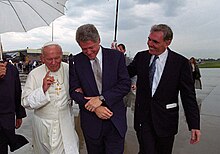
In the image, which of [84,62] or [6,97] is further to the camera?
[6,97]

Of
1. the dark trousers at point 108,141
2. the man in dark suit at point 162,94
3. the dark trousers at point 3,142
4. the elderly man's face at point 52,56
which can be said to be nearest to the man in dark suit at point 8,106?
the dark trousers at point 3,142

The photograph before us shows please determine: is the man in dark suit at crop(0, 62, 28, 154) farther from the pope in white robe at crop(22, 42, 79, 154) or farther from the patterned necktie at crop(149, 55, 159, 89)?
the patterned necktie at crop(149, 55, 159, 89)

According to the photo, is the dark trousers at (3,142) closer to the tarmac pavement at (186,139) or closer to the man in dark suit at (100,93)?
the man in dark suit at (100,93)

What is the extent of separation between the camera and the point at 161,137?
112 inches

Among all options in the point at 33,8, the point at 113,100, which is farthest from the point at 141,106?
the point at 33,8

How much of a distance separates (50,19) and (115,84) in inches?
46.6

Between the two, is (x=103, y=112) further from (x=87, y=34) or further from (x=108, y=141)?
(x=87, y=34)

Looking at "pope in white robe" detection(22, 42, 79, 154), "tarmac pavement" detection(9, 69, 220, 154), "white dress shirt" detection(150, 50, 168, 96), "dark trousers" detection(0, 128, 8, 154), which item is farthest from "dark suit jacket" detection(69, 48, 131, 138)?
"tarmac pavement" detection(9, 69, 220, 154)

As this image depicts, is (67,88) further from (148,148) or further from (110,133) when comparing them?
(148,148)

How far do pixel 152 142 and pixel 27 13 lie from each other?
2040 mm

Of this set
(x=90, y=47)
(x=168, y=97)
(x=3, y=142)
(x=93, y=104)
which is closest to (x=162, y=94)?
(x=168, y=97)

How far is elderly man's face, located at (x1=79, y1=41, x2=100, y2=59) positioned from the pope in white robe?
1.53 ft

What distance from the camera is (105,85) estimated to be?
2.48 meters

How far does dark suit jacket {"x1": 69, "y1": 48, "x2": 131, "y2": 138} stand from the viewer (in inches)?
96.7
